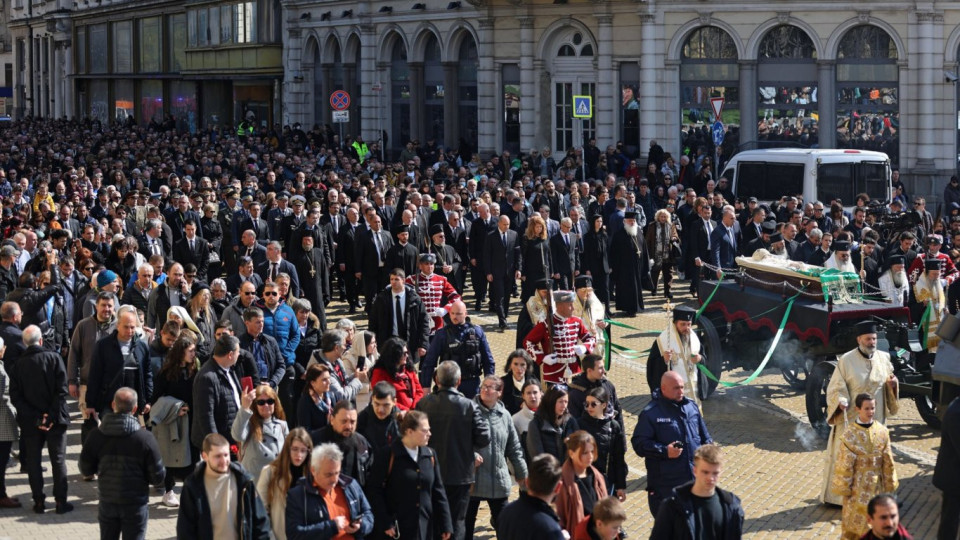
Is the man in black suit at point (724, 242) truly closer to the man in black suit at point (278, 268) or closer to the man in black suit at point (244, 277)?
the man in black suit at point (278, 268)

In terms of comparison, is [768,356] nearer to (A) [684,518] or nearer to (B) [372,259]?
(B) [372,259]

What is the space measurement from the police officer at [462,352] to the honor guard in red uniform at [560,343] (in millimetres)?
533

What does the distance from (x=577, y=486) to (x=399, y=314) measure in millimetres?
7014

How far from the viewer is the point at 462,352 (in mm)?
14375

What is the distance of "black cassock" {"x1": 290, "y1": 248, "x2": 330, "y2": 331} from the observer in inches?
859

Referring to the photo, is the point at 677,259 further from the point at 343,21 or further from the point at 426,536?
the point at 343,21

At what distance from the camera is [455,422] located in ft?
37.9

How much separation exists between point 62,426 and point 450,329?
3.47m

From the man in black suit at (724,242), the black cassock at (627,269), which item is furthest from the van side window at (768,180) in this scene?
the black cassock at (627,269)

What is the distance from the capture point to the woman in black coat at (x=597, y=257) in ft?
78.3

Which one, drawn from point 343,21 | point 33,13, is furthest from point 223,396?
point 33,13

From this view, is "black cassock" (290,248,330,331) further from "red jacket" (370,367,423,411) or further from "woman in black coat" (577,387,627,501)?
"woman in black coat" (577,387,627,501)

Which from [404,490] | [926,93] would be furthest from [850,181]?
[404,490]

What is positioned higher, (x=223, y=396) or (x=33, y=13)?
(x=33, y=13)
